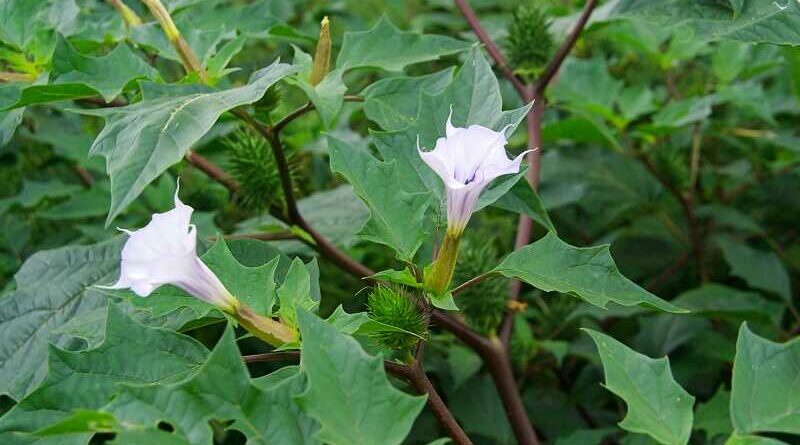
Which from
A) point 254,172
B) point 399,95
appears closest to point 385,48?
point 399,95

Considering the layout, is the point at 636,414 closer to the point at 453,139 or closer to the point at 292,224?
the point at 453,139

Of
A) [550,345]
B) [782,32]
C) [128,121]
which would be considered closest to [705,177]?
[550,345]

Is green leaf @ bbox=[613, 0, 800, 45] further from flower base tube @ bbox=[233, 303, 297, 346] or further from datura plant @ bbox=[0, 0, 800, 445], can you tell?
flower base tube @ bbox=[233, 303, 297, 346]

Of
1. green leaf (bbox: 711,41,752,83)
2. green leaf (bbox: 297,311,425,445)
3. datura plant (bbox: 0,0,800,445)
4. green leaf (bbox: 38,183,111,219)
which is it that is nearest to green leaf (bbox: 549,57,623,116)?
datura plant (bbox: 0,0,800,445)

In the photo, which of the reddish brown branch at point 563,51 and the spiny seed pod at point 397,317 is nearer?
the spiny seed pod at point 397,317

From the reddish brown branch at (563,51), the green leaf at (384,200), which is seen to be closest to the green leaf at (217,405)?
the green leaf at (384,200)

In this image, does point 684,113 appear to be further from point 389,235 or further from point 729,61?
point 389,235

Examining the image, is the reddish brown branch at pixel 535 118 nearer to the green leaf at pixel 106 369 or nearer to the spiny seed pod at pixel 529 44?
the spiny seed pod at pixel 529 44
